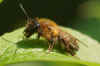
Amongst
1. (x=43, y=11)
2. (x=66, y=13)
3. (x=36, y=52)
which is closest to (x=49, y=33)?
(x=36, y=52)

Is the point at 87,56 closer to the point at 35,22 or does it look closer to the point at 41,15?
the point at 35,22

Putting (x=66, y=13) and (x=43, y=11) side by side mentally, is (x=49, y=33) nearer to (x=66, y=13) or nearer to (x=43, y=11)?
(x=43, y=11)

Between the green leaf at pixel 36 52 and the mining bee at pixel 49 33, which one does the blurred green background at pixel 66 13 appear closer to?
the green leaf at pixel 36 52

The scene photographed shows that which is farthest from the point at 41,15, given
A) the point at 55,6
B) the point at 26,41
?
the point at 26,41

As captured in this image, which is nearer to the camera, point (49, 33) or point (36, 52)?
point (36, 52)

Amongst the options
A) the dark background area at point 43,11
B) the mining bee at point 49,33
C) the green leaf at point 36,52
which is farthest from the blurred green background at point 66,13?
the mining bee at point 49,33

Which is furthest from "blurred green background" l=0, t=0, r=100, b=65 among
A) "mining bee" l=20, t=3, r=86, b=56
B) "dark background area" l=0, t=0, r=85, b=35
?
"mining bee" l=20, t=3, r=86, b=56
